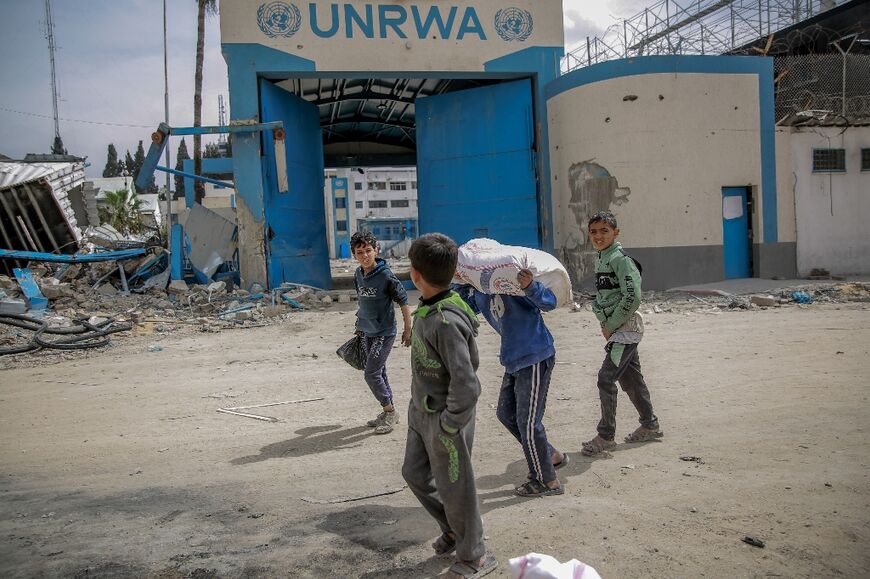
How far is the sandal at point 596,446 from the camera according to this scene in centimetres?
398

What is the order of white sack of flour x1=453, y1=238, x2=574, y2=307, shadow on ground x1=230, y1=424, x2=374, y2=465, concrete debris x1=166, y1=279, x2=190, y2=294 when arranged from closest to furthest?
white sack of flour x1=453, y1=238, x2=574, y2=307, shadow on ground x1=230, y1=424, x2=374, y2=465, concrete debris x1=166, y1=279, x2=190, y2=294

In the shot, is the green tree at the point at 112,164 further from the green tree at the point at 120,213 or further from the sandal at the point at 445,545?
the sandal at the point at 445,545

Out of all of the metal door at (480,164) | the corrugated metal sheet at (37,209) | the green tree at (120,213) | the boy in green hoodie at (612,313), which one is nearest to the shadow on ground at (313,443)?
the boy in green hoodie at (612,313)

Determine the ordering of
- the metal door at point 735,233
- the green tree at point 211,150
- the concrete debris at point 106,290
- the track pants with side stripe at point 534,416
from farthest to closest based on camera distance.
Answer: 1. the green tree at point 211,150
2. the metal door at point 735,233
3. the concrete debris at point 106,290
4. the track pants with side stripe at point 534,416

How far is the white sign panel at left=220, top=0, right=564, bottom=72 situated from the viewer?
14.0 meters

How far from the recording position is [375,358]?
481 cm

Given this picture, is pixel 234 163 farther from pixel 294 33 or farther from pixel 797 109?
pixel 797 109

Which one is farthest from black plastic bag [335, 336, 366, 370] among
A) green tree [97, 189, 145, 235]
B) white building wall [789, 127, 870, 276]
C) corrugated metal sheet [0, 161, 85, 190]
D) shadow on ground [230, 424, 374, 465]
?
green tree [97, 189, 145, 235]

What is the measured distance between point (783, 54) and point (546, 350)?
20.1 meters

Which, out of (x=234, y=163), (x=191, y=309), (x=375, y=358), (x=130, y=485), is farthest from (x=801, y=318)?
(x=234, y=163)

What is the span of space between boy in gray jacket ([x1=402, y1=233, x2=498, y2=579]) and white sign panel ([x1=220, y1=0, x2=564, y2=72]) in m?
12.8

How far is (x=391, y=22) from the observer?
14469mm

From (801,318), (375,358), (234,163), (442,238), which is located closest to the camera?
(442,238)

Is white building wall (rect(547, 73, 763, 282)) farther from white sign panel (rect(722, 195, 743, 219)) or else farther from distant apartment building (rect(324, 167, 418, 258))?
distant apartment building (rect(324, 167, 418, 258))
